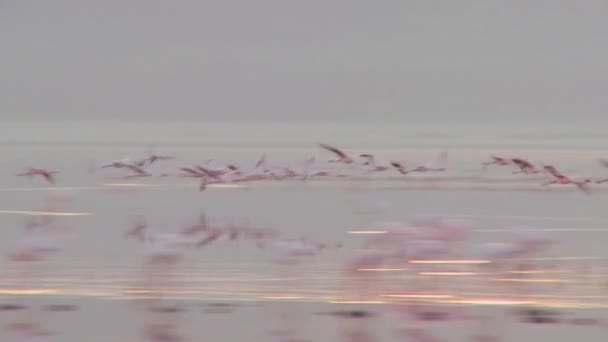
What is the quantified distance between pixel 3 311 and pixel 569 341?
34cm

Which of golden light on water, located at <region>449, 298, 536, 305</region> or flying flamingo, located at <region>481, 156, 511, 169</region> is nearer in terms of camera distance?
golden light on water, located at <region>449, 298, 536, 305</region>

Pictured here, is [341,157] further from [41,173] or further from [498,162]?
[41,173]

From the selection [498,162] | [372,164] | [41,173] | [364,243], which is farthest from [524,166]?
[41,173]

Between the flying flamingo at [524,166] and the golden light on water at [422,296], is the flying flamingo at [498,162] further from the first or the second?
the golden light on water at [422,296]

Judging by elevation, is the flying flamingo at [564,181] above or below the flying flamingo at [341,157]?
below

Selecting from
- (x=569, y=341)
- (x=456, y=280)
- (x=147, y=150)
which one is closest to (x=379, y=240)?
(x=456, y=280)

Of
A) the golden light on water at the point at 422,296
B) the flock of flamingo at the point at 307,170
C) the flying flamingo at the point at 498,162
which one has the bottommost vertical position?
the golden light on water at the point at 422,296

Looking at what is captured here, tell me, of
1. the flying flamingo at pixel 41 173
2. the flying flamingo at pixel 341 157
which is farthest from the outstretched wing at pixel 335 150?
the flying flamingo at pixel 41 173

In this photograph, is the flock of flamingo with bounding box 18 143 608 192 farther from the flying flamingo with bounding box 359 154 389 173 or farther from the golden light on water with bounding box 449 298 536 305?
the golden light on water with bounding box 449 298 536 305

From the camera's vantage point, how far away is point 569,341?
0.61 meters

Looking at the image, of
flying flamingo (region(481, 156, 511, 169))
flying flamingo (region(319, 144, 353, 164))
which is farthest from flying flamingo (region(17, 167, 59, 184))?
flying flamingo (region(481, 156, 511, 169))

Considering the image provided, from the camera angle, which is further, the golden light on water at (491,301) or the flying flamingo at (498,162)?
the flying flamingo at (498,162)

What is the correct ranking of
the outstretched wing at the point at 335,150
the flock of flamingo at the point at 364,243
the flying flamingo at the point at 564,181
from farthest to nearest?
1. the outstretched wing at the point at 335,150
2. the flying flamingo at the point at 564,181
3. the flock of flamingo at the point at 364,243

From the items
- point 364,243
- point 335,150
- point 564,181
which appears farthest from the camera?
point 335,150
